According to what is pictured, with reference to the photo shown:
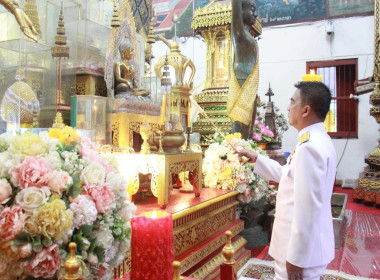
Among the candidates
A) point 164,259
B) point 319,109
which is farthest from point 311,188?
point 164,259

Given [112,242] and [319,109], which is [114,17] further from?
[112,242]

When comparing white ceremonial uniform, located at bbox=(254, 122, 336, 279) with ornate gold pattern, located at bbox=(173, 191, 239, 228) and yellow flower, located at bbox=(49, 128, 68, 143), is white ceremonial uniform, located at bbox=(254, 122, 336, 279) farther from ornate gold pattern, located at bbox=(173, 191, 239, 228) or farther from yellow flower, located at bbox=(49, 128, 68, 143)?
yellow flower, located at bbox=(49, 128, 68, 143)

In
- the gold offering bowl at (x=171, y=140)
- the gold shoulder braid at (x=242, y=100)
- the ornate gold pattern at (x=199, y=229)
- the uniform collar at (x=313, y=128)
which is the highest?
the gold shoulder braid at (x=242, y=100)

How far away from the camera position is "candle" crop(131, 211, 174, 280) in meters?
1.08

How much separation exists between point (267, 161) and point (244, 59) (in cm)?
256

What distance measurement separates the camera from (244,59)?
453 cm

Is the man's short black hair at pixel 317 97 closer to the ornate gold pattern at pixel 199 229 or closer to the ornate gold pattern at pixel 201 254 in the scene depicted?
the ornate gold pattern at pixel 199 229

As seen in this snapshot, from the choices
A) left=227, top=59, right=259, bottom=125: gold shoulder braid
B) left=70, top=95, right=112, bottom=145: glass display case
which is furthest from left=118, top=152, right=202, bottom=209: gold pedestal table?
left=227, top=59, right=259, bottom=125: gold shoulder braid

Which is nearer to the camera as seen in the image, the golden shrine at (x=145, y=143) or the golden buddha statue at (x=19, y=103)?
the golden buddha statue at (x=19, y=103)

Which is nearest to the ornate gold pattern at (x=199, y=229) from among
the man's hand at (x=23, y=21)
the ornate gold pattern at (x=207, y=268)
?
the ornate gold pattern at (x=207, y=268)

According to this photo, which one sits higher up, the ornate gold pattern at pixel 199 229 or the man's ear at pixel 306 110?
the man's ear at pixel 306 110

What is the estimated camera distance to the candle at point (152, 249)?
3.55 feet

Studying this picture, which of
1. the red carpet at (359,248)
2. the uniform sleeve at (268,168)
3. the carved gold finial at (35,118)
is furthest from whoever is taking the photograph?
the red carpet at (359,248)

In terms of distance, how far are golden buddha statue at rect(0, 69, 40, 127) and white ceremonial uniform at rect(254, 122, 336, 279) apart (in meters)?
1.62
